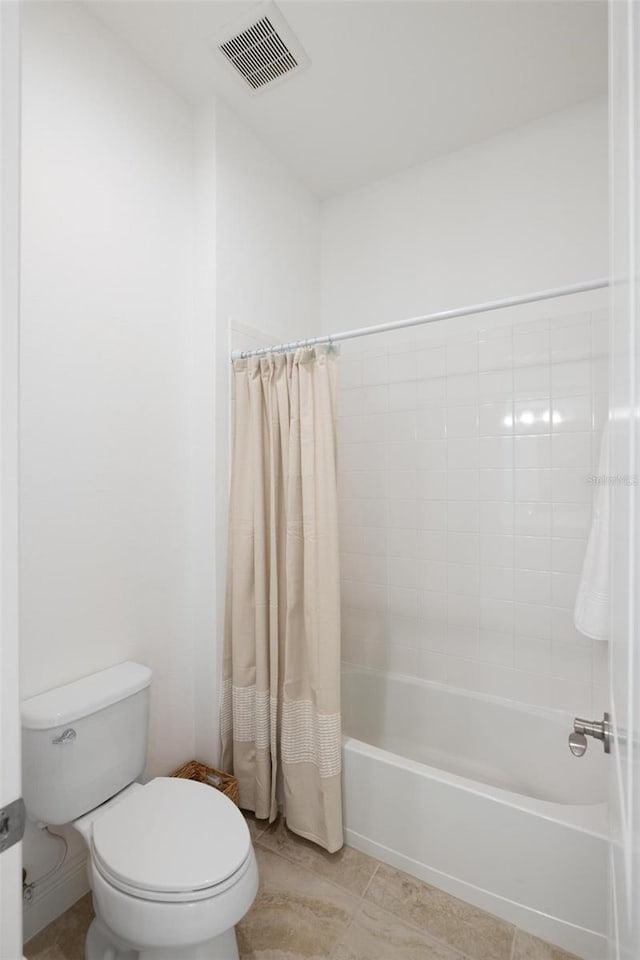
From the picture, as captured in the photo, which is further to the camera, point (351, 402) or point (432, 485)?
point (351, 402)

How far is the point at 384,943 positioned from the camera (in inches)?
53.2

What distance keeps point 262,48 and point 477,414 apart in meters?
1.58

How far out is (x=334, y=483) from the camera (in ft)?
5.56

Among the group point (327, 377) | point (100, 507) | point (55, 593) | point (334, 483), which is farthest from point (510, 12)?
point (55, 593)

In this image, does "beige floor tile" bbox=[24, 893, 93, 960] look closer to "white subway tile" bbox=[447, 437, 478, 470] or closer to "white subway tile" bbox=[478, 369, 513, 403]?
"white subway tile" bbox=[447, 437, 478, 470]

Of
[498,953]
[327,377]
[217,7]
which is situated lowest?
[498,953]

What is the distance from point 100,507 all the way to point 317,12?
1737 mm

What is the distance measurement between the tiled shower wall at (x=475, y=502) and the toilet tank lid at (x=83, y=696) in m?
1.19

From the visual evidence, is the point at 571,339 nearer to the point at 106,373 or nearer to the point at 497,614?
the point at 497,614

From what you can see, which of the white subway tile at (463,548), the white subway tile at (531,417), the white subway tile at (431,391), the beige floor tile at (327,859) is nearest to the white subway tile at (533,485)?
the white subway tile at (531,417)

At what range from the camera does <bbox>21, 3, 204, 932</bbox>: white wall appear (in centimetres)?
139

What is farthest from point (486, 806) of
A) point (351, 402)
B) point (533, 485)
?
point (351, 402)

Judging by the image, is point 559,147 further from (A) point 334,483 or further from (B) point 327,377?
(A) point 334,483

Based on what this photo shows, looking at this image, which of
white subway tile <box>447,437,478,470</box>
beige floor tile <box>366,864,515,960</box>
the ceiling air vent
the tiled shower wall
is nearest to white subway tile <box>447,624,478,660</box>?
the tiled shower wall
